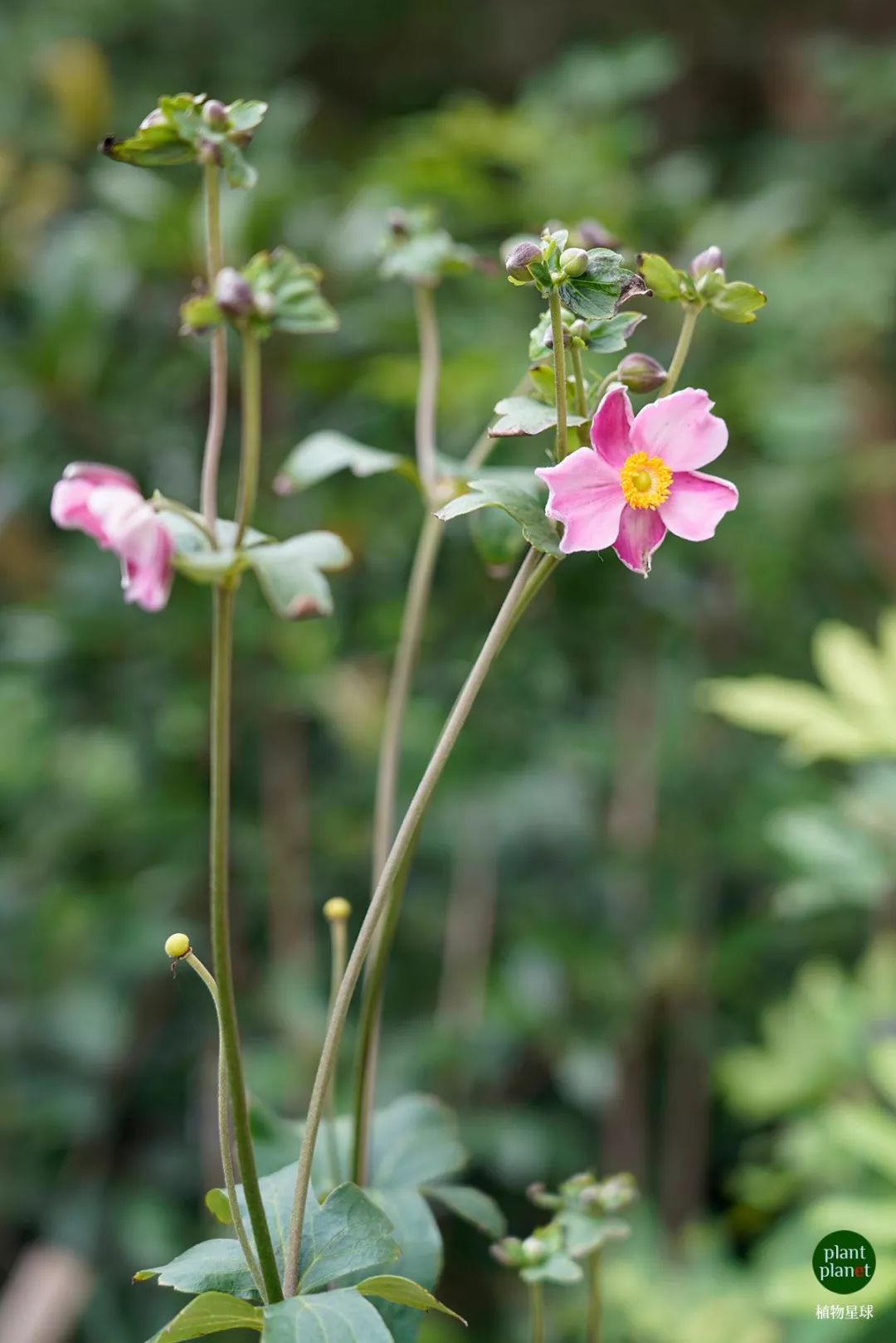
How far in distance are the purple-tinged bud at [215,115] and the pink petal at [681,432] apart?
5.1 inches

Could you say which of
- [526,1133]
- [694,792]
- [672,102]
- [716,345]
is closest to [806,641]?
[694,792]

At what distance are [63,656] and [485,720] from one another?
0.41m

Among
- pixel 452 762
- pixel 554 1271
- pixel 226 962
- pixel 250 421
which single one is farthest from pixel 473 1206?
pixel 452 762

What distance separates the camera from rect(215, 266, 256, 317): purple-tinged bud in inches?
10.6

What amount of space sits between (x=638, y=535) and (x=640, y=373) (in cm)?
4

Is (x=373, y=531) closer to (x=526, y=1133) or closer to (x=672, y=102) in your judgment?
(x=526, y=1133)

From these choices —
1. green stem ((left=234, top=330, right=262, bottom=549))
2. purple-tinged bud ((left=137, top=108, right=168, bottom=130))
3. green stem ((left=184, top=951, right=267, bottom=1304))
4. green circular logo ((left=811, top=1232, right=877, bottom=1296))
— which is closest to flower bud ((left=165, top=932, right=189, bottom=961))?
green stem ((left=184, top=951, right=267, bottom=1304))

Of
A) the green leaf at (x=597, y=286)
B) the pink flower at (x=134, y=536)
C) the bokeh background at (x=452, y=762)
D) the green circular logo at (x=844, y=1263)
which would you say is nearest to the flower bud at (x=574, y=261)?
the green leaf at (x=597, y=286)

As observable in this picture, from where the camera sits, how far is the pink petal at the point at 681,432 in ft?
0.90

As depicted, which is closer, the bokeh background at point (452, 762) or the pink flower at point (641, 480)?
the pink flower at point (641, 480)

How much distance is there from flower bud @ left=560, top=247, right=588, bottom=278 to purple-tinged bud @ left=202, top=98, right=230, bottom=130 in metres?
0.10

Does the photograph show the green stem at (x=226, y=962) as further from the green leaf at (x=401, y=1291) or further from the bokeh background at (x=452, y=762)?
the bokeh background at (x=452, y=762)

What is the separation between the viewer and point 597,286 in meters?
0.26

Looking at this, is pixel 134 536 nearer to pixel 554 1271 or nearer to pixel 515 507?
pixel 515 507
